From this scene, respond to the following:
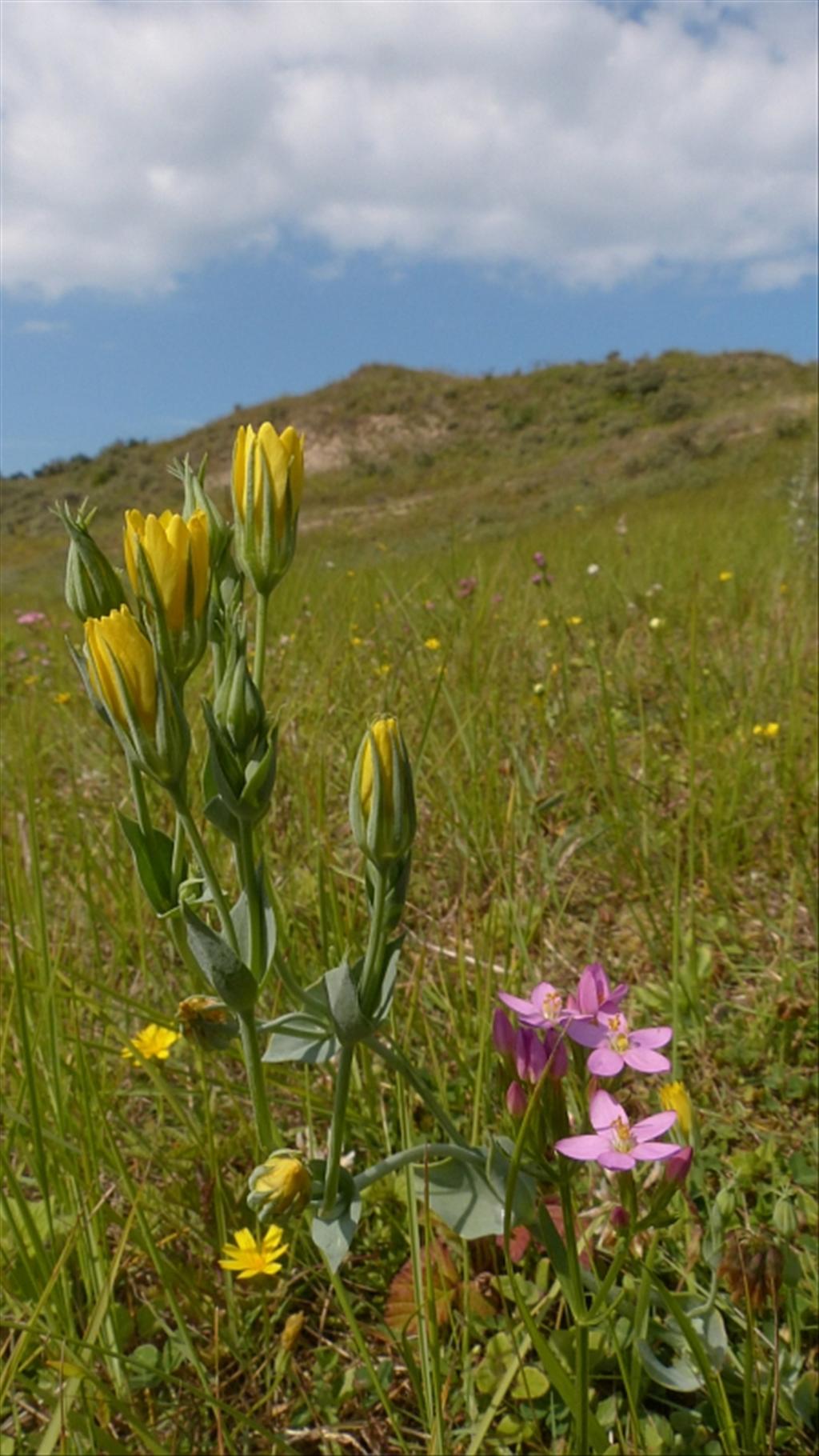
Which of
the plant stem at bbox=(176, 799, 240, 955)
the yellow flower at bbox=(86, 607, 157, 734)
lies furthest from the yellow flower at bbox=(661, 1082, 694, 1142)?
the yellow flower at bbox=(86, 607, 157, 734)

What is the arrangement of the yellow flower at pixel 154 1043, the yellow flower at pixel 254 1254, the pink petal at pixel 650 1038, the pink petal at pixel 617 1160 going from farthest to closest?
the yellow flower at pixel 154 1043, the yellow flower at pixel 254 1254, the pink petal at pixel 650 1038, the pink petal at pixel 617 1160

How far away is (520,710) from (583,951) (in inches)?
30.2

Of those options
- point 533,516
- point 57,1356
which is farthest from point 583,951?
point 533,516

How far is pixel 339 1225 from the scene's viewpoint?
0.76 metres

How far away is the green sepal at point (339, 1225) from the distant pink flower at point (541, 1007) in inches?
8.0

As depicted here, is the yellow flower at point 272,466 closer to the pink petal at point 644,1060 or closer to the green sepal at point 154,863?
the green sepal at point 154,863

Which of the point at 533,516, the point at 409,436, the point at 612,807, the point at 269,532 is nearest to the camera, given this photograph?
the point at 269,532

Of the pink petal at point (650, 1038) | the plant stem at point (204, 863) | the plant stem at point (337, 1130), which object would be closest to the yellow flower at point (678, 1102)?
the pink petal at point (650, 1038)

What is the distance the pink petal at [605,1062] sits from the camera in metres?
0.72

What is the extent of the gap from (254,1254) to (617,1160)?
438 mm

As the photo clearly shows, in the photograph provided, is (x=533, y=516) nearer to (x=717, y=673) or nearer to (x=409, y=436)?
(x=717, y=673)

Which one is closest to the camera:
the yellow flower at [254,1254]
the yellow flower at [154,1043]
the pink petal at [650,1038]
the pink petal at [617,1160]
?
the pink petal at [617,1160]

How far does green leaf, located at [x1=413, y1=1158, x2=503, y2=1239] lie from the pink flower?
0.49 feet

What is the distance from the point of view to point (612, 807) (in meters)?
1.73
